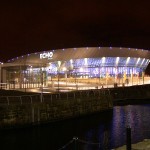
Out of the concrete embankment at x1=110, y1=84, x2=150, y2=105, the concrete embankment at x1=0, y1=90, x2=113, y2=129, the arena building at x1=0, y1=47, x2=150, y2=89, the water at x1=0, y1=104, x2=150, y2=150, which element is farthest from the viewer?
the arena building at x1=0, y1=47, x2=150, y2=89

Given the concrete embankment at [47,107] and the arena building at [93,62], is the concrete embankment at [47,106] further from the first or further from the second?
the arena building at [93,62]

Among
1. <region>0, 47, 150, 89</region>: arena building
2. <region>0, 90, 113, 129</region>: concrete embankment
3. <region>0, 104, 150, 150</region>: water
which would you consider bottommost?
<region>0, 104, 150, 150</region>: water

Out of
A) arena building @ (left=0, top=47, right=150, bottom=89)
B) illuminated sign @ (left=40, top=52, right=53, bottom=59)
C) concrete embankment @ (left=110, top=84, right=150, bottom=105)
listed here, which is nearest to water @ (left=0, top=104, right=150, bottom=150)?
concrete embankment @ (left=110, top=84, right=150, bottom=105)

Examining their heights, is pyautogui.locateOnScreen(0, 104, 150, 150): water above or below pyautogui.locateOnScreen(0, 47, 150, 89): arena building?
below

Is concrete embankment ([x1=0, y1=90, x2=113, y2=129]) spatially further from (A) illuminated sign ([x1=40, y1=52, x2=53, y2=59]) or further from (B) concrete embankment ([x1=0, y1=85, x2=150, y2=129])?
(A) illuminated sign ([x1=40, y1=52, x2=53, y2=59])

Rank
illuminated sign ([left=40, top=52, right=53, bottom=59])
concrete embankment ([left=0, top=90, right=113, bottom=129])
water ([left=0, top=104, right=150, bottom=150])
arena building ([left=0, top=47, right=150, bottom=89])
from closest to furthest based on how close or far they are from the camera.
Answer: water ([left=0, top=104, right=150, bottom=150]) → concrete embankment ([left=0, top=90, right=113, bottom=129]) → arena building ([left=0, top=47, right=150, bottom=89]) → illuminated sign ([left=40, top=52, right=53, bottom=59])

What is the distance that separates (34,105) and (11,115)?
2100mm

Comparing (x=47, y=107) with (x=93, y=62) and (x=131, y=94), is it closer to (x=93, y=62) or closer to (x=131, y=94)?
(x=131, y=94)

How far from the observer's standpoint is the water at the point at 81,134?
1850 cm

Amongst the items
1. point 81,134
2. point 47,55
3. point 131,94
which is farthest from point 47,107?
point 47,55

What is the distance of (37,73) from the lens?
36.8 metres

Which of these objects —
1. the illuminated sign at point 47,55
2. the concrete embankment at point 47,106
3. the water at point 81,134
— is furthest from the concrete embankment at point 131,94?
the illuminated sign at point 47,55

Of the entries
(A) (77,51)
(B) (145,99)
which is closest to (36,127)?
(B) (145,99)

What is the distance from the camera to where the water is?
18500 mm
